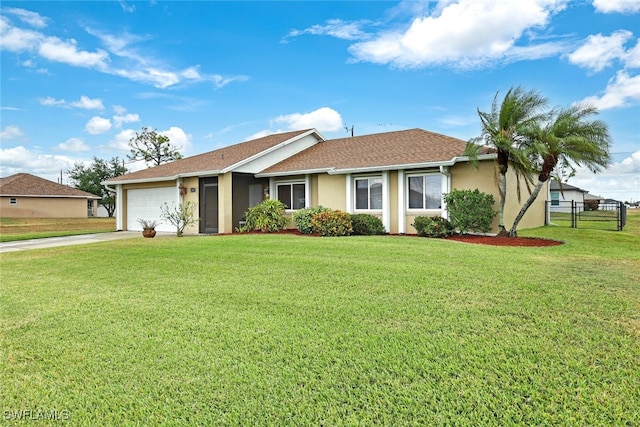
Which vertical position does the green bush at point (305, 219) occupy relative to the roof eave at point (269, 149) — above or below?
below

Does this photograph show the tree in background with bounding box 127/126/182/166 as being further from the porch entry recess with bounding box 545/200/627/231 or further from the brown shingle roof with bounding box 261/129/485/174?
the porch entry recess with bounding box 545/200/627/231

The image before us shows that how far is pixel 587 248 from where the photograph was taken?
10.5 meters

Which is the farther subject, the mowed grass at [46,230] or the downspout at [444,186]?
the mowed grass at [46,230]

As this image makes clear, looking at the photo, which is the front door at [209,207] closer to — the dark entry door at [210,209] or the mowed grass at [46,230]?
the dark entry door at [210,209]

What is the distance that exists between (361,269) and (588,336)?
3.89m

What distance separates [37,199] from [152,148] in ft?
41.5

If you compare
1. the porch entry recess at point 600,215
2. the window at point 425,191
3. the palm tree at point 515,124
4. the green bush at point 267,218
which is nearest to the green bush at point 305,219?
the green bush at point 267,218

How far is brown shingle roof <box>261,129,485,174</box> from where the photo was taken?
15.5m

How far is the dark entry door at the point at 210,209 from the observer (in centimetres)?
1816

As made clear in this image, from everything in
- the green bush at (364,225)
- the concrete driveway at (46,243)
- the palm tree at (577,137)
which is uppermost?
the palm tree at (577,137)

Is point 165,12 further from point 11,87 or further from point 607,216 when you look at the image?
point 607,216

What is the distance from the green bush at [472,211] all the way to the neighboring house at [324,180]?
25.9 inches

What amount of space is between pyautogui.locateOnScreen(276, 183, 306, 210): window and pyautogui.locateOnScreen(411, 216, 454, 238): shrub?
248 inches

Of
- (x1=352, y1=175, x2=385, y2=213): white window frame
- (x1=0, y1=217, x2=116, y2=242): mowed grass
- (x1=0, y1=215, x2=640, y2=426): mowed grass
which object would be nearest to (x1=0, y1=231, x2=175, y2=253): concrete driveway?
(x1=0, y1=217, x2=116, y2=242): mowed grass
